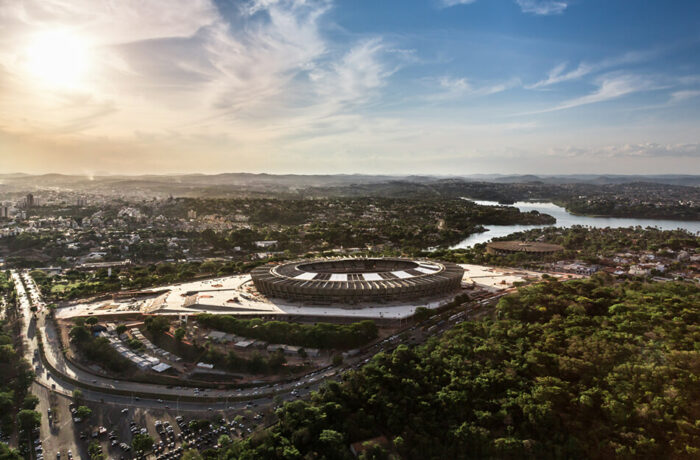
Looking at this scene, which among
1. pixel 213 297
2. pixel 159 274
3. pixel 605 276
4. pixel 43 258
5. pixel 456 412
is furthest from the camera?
pixel 43 258

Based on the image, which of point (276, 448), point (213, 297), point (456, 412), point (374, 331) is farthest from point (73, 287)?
point (456, 412)

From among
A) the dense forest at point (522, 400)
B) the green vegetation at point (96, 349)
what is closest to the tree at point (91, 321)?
the green vegetation at point (96, 349)

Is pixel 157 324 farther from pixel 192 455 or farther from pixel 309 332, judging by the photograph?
pixel 192 455

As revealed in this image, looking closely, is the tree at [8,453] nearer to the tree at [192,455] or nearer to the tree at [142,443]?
the tree at [142,443]

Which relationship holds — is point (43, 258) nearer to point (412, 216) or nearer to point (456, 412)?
point (456, 412)

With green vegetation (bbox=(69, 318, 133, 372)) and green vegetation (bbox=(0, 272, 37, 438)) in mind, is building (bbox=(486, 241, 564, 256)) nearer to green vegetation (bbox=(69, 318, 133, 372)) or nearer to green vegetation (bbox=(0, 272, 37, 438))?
green vegetation (bbox=(69, 318, 133, 372))

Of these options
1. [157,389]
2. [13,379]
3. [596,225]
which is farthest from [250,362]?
[596,225]
